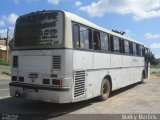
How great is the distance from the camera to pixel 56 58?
9.52 meters

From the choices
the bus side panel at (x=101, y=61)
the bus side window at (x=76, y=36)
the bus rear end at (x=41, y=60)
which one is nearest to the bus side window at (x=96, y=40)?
the bus side panel at (x=101, y=61)

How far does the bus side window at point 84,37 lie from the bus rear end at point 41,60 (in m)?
1.08

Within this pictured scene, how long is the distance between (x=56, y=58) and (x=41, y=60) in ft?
2.03

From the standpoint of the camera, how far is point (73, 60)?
9719 mm

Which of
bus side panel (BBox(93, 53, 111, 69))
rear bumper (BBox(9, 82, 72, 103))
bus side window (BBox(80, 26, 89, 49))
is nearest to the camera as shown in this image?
rear bumper (BBox(9, 82, 72, 103))

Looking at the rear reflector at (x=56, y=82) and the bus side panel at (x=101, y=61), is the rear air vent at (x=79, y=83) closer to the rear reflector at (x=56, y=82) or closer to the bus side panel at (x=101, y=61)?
the rear reflector at (x=56, y=82)

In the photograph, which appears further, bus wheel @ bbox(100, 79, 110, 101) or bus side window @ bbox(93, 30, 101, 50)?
bus wheel @ bbox(100, 79, 110, 101)

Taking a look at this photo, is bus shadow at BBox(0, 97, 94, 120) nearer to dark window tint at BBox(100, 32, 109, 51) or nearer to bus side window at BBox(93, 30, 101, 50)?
bus side window at BBox(93, 30, 101, 50)

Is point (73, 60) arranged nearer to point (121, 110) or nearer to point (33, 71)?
point (33, 71)

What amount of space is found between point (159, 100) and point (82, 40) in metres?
5.10

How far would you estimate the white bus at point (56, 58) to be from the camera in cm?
944

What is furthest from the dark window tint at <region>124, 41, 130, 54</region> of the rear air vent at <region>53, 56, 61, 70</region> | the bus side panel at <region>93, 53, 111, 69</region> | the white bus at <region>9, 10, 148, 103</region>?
the rear air vent at <region>53, 56, 61, 70</region>

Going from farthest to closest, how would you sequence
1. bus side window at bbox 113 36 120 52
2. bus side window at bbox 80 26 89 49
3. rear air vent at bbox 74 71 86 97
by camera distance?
1. bus side window at bbox 113 36 120 52
2. bus side window at bbox 80 26 89 49
3. rear air vent at bbox 74 71 86 97

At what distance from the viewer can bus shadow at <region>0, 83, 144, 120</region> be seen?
945 centimetres
